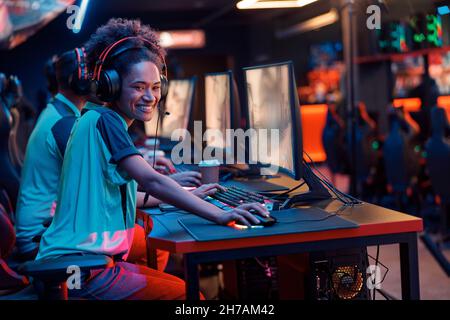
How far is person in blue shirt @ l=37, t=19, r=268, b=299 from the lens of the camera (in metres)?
1.84

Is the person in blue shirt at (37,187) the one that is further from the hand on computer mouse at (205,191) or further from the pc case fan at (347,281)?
the pc case fan at (347,281)

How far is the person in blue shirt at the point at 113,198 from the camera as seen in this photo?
6.04ft

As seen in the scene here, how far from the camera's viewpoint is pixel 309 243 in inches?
70.9

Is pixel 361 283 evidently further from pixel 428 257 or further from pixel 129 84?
pixel 428 257

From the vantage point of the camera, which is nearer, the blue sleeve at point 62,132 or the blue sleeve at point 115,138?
the blue sleeve at point 115,138

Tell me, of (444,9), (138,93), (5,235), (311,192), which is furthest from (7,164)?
(444,9)

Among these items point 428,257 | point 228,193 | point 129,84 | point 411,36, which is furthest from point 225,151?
point 411,36

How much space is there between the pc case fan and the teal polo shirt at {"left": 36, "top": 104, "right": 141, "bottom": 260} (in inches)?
27.8

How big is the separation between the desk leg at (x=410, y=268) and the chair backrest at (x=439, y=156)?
264cm

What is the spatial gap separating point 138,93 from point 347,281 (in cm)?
93

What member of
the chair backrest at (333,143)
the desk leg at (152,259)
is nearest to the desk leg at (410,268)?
the desk leg at (152,259)

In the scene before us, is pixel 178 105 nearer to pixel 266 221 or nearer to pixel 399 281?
pixel 399 281
